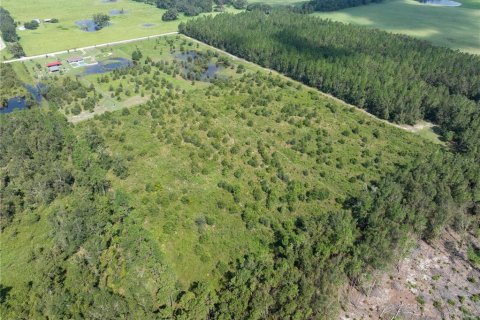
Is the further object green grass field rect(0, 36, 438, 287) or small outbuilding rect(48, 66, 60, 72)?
small outbuilding rect(48, 66, 60, 72)

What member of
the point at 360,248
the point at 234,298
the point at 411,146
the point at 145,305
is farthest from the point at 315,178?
the point at 145,305

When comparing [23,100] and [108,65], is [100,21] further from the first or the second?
[23,100]

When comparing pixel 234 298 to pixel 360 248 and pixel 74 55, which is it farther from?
pixel 74 55

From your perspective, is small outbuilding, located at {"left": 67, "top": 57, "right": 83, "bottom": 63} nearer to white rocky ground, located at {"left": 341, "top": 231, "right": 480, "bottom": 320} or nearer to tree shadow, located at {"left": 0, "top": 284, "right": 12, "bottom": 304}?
tree shadow, located at {"left": 0, "top": 284, "right": 12, "bottom": 304}

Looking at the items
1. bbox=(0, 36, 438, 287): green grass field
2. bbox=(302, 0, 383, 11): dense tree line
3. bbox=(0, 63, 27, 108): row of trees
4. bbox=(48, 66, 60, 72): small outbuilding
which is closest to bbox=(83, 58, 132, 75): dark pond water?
bbox=(0, 36, 438, 287): green grass field

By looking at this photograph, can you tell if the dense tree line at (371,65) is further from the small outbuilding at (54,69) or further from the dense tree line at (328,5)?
the small outbuilding at (54,69)

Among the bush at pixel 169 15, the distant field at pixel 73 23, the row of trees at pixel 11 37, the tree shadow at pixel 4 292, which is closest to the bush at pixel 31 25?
the distant field at pixel 73 23
